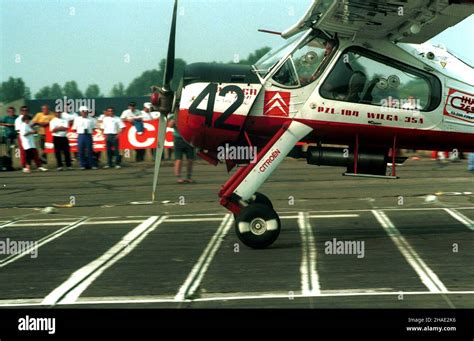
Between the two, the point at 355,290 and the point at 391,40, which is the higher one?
the point at 391,40

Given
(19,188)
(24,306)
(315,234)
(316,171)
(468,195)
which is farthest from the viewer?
(316,171)

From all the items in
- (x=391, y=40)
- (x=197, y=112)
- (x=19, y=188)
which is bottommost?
(x=19, y=188)

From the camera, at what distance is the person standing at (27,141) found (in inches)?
902

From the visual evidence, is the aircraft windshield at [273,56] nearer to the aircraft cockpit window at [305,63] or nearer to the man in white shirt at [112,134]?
the aircraft cockpit window at [305,63]

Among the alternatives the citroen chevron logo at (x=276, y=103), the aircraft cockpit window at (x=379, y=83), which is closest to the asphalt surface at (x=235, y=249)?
the citroen chevron logo at (x=276, y=103)

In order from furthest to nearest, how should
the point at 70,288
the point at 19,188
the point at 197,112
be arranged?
the point at 19,188 < the point at 197,112 < the point at 70,288

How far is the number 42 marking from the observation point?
35.9 feet

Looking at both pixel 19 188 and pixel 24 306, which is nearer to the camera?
pixel 24 306

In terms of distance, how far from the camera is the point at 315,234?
12.3 meters

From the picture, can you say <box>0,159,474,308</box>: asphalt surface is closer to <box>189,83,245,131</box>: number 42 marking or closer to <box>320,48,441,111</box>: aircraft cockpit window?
<box>189,83,245,131</box>: number 42 marking

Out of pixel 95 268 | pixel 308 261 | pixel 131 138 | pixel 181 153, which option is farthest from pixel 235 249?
pixel 131 138
